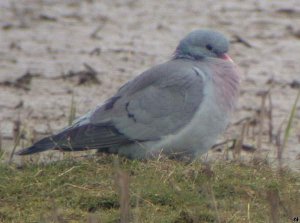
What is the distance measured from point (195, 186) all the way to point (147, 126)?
0.94 m

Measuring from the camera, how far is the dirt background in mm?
9719

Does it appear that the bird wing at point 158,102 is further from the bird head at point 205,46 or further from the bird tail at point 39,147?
the bird tail at point 39,147

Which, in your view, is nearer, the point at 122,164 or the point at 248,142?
the point at 122,164

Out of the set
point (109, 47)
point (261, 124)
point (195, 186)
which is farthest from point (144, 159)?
point (109, 47)

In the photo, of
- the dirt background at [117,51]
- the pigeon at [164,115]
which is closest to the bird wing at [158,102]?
the pigeon at [164,115]

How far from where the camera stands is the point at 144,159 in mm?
7359

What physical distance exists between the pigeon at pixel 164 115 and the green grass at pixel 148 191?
0.27m

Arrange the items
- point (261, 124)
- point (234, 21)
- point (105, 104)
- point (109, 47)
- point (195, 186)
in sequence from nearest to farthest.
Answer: point (195, 186)
point (105, 104)
point (261, 124)
point (109, 47)
point (234, 21)

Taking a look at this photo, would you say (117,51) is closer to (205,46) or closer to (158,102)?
(205,46)

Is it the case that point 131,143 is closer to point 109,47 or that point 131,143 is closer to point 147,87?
point 147,87

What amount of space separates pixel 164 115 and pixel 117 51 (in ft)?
12.8

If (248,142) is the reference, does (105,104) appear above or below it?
above

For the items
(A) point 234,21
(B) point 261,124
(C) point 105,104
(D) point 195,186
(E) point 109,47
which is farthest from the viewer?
(A) point 234,21

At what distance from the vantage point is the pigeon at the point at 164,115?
7.36 meters
